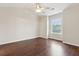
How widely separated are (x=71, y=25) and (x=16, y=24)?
2.45 m

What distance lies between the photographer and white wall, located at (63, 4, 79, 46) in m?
3.02

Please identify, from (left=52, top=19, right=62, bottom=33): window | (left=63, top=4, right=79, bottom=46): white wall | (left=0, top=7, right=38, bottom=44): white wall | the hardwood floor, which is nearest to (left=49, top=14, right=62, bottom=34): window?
(left=52, top=19, right=62, bottom=33): window

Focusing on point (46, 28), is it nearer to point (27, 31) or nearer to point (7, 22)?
point (27, 31)

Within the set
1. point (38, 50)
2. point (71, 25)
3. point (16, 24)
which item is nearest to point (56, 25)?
point (71, 25)

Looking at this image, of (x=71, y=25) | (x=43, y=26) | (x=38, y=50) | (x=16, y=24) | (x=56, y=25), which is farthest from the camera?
(x=43, y=26)

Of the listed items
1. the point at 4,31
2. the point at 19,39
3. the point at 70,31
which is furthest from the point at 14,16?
the point at 70,31

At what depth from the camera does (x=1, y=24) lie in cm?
327

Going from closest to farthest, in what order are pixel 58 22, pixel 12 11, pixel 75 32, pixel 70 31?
pixel 75 32
pixel 70 31
pixel 12 11
pixel 58 22

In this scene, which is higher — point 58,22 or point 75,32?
point 58,22

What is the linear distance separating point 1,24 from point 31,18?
→ 1.85 metres

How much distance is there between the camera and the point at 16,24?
3.88 m

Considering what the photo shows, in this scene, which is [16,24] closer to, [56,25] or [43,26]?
[43,26]

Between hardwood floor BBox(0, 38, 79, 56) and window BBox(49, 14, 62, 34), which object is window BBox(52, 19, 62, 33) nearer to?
window BBox(49, 14, 62, 34)

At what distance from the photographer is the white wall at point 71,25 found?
302 centimetres
